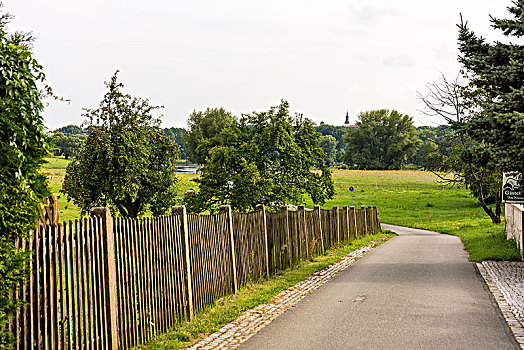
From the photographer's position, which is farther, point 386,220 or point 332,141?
point 332,141

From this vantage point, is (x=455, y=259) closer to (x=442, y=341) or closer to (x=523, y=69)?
(x=523, y=69)

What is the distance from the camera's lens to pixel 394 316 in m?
8.66

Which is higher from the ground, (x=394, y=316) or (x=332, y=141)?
(x=332, y=141)

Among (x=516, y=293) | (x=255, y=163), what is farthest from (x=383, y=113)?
(x=516, y=293)

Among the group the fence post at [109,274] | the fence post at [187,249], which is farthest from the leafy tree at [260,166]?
the fence post at [109,274]

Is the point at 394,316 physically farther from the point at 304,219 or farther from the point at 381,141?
the point at 381,141

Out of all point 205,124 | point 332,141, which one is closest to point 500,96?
point 205,124

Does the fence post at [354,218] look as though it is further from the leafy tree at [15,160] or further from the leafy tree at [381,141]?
the leafy tree at [381,141]

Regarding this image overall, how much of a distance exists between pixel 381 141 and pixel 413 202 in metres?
57.7

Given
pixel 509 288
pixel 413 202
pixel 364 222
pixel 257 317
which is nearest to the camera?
pixel 257 317

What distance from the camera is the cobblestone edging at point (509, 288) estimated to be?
8.22 metres

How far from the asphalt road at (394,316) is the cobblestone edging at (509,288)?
0.16 meters

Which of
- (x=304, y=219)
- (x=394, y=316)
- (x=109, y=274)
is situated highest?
(x=109, y=274)

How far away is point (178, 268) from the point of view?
7855mm
